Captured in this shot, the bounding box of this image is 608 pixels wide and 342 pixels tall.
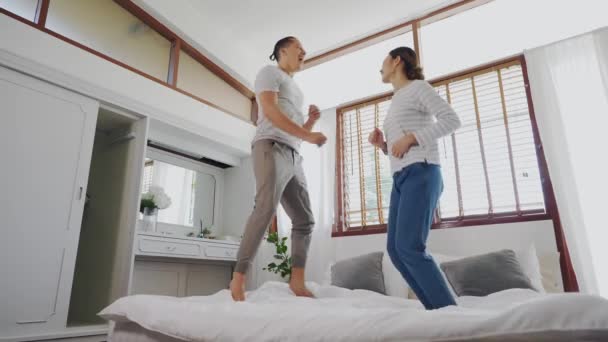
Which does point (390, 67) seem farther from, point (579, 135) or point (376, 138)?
point (579, 135)

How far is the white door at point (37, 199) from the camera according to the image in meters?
2.04

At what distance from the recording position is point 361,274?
2584mm

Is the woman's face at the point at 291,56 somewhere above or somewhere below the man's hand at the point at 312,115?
above

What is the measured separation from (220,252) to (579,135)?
2.75 meters

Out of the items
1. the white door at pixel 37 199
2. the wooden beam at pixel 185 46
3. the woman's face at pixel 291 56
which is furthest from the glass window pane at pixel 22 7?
the woman's face at pixel 291 56

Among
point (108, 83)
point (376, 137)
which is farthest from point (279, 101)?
point (108, 83)

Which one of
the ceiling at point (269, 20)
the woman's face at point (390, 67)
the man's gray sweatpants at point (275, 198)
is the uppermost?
the ceiling at point (269, 20)

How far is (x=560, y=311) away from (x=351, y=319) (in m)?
0.31

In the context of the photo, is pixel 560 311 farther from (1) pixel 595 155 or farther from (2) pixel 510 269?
(1) pixel 595 155

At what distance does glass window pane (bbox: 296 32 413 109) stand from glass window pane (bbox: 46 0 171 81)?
4.88 feet

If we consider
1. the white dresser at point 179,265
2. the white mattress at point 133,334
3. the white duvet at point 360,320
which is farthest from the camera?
the white dresser at point 179,265

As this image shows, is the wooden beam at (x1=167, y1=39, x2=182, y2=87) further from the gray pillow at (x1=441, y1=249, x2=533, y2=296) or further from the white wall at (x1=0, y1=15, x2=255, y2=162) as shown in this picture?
the gray pillow at (x1=441, y1=249, x2=533, y2=296)

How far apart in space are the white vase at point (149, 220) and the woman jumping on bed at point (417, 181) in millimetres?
2319

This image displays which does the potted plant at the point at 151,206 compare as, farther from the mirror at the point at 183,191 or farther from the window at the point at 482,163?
the window at the point at 482,163
